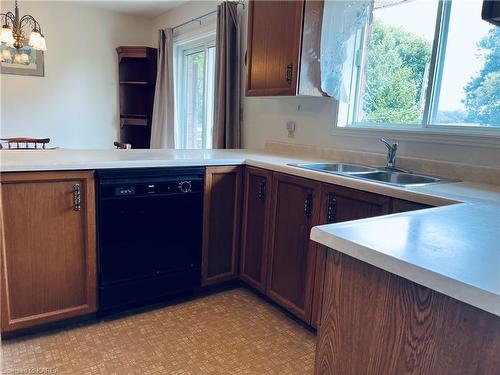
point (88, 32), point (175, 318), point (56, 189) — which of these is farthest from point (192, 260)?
point (88, 32)

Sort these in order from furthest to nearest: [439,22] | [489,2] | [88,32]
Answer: [88,32], [439,22], [489,2]

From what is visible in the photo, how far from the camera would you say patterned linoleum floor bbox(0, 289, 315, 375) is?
168 cm

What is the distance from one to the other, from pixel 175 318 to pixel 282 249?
0.73 meters

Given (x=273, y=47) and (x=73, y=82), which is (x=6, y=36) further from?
(x=273, y=47)

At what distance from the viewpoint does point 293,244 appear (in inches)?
80.0

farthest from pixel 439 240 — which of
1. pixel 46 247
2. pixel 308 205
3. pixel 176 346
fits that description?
pixel 46 247

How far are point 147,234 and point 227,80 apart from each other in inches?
68.7

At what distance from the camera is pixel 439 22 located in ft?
6.61

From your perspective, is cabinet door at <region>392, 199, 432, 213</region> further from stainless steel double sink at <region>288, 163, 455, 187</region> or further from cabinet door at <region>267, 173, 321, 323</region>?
cabinet door at <region>267, 173, 321, 323</region>

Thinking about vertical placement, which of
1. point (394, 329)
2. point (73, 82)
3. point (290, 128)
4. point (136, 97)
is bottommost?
point (394, 329)

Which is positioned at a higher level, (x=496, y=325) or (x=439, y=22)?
(x=439, y=22)

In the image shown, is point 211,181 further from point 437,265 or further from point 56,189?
point 437,265

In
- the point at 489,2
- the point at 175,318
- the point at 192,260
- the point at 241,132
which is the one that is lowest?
Answer: the point at 175,318

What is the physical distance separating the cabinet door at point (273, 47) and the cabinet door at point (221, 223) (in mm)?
666
